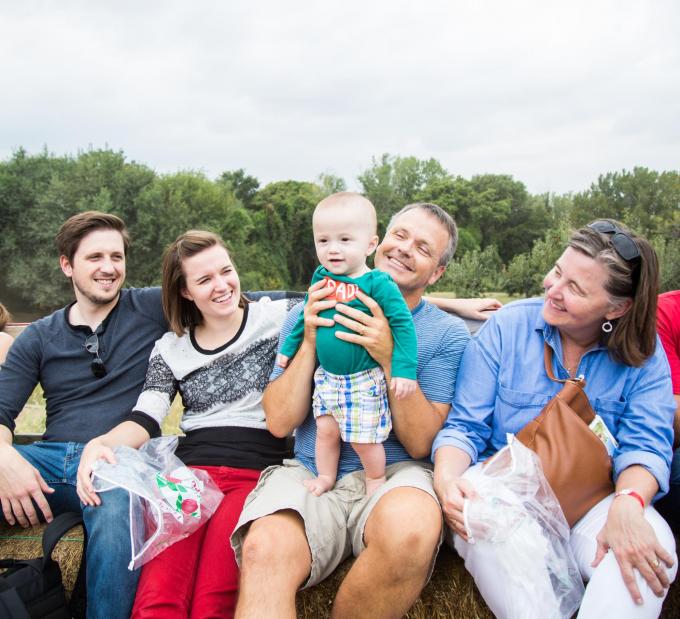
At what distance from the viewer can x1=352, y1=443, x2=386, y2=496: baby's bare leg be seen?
2336 millimetres

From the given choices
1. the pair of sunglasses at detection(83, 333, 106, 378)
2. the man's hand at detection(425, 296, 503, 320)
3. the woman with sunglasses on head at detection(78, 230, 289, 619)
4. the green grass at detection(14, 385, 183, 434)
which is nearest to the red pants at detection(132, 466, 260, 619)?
the woman with sunglasses on head at detection(78, 230, 289, 619)

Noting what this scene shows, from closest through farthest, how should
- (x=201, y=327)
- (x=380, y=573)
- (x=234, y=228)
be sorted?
1. (x=380, y=573)
2. (x=201, y=327)
3. (x=234, y=228)

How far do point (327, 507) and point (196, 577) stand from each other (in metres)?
0.54

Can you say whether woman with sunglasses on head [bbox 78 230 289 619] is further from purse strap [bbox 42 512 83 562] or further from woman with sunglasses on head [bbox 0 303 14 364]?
woman with sunglasses on head [bbox 0 303 14 364]

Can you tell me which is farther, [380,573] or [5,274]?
[5,274]

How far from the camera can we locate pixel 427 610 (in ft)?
7.32

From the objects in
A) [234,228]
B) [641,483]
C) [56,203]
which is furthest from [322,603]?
[234,228]

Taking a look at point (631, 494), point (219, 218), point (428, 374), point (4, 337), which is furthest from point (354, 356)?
point (219, 218)

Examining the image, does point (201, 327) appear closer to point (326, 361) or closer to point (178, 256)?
point (178, 256)

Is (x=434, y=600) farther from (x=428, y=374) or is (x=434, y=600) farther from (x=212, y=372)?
(x=212, y=372)

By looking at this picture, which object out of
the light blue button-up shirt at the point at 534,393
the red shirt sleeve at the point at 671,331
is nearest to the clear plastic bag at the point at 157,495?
the light blue button-up shirt at the point at 534,393

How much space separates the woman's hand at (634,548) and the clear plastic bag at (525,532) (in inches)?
5.3

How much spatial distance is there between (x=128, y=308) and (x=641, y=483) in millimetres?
2451

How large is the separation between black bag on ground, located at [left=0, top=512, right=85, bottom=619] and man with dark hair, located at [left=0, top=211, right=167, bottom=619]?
38 cm
